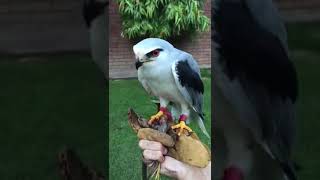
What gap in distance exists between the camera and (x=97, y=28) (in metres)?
4.00

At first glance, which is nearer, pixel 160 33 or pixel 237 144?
pixel 160 33

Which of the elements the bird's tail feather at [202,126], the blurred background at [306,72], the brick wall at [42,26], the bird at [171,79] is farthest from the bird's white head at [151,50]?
the blurred background at [306,72]

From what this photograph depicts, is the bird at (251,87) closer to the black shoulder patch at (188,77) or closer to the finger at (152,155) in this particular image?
the black shoulder patch at (188,77)

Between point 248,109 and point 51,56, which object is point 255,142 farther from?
point 51,56

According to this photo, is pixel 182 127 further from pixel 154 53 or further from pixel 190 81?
pixel 154 53

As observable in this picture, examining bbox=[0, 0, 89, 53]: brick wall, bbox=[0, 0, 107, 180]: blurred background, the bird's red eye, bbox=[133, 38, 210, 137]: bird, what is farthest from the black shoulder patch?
bbox=[0, 0, 89, 53]: brick wall

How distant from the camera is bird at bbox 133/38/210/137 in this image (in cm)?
377

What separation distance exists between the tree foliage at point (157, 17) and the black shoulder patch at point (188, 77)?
0.16m

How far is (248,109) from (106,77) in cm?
78

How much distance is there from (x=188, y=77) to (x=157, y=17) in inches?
12.9

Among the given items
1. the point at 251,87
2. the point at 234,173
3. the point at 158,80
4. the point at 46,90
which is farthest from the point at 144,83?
the point at 234,173

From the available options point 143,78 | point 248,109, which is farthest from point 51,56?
point 248,109

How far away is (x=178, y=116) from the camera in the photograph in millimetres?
3918

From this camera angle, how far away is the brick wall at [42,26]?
412 cm
